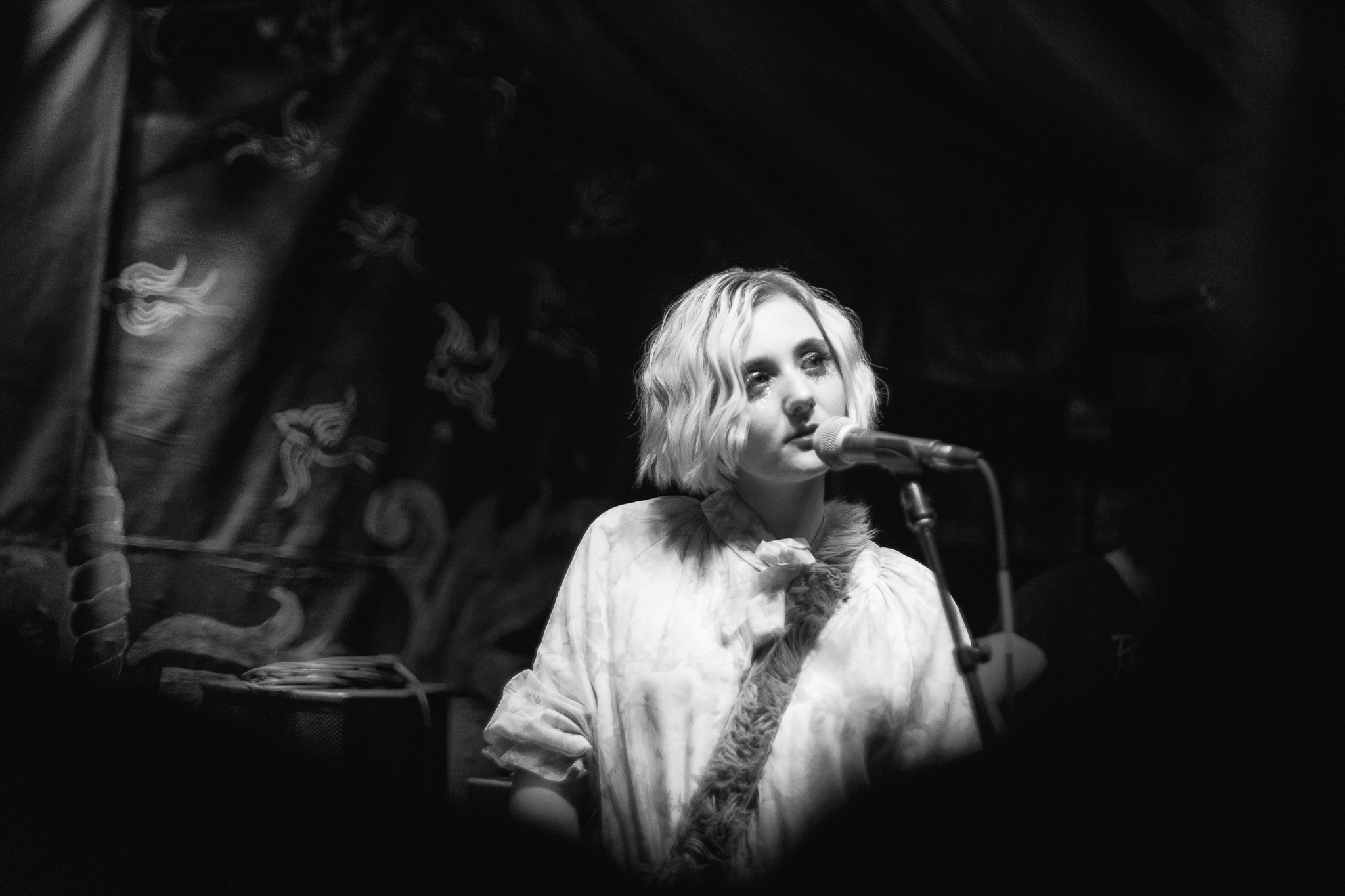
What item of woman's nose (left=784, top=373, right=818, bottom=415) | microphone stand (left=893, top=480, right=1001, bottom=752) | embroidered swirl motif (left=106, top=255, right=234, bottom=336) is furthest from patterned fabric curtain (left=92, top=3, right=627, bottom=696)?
microphone stand (left=893, top=480, right=1001, bottom=752)

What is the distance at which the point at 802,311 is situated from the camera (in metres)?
1.31

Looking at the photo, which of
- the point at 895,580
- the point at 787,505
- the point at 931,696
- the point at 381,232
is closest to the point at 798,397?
the point at 787,505

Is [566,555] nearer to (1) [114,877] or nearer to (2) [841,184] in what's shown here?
(2) [841,184]

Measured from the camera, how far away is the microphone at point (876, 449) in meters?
1.00

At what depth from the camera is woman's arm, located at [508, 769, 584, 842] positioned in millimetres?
1199

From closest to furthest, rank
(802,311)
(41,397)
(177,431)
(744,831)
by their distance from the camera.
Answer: (744,831)
(802,311)
(41,397)
(177,431)

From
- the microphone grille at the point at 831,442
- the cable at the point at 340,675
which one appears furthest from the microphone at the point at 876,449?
the cable at the point at 340,675

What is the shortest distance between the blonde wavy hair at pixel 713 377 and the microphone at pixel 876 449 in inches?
3.9

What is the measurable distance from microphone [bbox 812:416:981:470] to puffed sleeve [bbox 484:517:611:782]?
33 centimetres

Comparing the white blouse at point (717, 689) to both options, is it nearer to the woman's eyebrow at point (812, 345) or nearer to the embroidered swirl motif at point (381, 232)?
the woman's eyebrow at point (812, 345)

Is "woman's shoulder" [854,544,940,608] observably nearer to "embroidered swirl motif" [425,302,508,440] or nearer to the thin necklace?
the thin necklace

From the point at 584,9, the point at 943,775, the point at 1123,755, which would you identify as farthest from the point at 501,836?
the point at 584,9

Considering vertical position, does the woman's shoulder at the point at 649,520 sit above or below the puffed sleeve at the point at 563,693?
above

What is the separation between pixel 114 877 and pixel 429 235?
1376 mm
